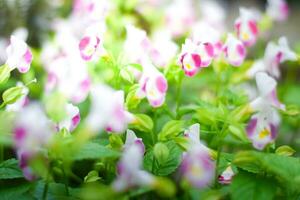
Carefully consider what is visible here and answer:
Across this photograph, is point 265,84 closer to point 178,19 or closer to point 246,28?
point 246,28

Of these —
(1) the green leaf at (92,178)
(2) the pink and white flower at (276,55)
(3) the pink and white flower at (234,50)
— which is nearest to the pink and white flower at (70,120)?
(1) the green leaf at (92,178)

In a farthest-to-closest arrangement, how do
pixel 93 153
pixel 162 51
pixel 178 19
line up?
pixel 178 19
pixel 162 51
pixel 93 153

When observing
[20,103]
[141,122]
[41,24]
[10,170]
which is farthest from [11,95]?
[41,24]

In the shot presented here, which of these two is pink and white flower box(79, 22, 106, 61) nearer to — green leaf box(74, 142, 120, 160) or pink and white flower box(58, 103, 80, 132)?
pink and white flower box(58, 103, 80, 132)

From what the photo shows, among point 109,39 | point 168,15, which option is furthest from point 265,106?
point 168,15

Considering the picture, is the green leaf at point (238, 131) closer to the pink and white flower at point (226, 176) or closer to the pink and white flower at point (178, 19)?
the pink and white flower at point (226, 176)

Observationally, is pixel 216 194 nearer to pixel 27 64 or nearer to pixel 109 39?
Result: pixel 27 64
